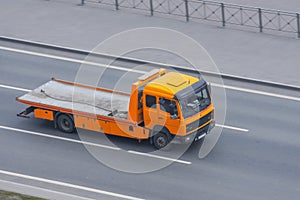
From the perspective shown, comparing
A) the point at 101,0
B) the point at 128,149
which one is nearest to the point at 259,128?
the point at 128,149

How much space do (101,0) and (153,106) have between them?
15.3m

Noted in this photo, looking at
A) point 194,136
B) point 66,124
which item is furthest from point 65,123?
point 194,136

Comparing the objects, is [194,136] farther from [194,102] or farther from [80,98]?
[80,98]

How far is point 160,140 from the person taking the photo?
Answer: 2942cm

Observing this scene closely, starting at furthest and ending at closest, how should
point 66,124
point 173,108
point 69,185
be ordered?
point 66,124 → point 173,108 → point 69,185

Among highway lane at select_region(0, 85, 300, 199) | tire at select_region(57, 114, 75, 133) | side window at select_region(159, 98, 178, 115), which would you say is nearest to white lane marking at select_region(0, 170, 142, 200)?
highway lane at select_region(0, 85, 300, 199)

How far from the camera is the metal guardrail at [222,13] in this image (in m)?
39.0

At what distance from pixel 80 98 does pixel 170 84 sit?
3734 millimetres

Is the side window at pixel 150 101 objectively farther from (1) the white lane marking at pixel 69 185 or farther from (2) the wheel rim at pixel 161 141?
(1) the white lane marking at pixel 69 185

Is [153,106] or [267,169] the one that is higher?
[153,106]

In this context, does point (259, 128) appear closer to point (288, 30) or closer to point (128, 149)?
point (128, 149)

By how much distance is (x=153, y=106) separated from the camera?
29109 millimetres

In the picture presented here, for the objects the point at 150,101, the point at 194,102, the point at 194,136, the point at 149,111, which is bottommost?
the point at 194,136

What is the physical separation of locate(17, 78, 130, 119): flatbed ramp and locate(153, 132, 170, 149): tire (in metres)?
1.31
